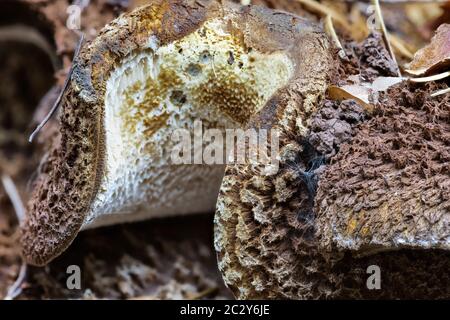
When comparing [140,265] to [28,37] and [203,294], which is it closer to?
[203,294]

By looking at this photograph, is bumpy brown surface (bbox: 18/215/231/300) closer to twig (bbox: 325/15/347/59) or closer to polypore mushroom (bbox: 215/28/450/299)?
polypore mushroom (bbox: 215/28/450/299)

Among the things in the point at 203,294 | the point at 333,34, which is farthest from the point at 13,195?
the point at 333,34

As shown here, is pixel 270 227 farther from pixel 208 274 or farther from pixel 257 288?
pixel 208 274

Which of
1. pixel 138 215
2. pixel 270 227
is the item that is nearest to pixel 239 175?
pixel 270 227

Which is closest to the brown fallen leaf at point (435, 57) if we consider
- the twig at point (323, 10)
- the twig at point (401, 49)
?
the twig at point (401, 49)

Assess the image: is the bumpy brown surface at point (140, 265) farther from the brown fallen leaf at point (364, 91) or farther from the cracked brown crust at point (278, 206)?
the brown fallen leaf at point (364, 91)

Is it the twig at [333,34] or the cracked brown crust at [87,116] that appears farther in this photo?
the twig at [333,34]

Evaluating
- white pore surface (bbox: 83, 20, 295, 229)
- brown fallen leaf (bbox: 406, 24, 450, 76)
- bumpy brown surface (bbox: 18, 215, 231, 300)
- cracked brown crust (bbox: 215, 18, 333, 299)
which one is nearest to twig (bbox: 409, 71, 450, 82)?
brown fallen leaf (bbox: 406, 24, 450, 76)
